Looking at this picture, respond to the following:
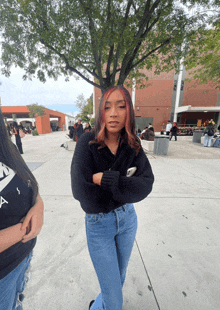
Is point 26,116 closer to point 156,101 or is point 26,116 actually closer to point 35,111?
point 35,111

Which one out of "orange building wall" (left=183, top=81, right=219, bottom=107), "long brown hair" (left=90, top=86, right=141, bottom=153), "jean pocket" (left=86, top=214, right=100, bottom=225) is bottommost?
"jean pocket" (left=86, top=214, right=100, bottom=225)

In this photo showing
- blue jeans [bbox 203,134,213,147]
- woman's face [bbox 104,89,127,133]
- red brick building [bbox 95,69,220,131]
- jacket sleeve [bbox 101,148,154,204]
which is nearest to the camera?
jacket sleeve [bbox 101,148,154,204]

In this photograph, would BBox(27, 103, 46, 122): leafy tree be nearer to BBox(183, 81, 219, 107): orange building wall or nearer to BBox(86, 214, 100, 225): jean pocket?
BBox(183, 81, 219, 107): orange building wall

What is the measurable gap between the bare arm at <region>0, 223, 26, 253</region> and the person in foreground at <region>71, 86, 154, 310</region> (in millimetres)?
387

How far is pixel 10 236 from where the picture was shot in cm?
67

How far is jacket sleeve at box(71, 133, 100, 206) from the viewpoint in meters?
0.99

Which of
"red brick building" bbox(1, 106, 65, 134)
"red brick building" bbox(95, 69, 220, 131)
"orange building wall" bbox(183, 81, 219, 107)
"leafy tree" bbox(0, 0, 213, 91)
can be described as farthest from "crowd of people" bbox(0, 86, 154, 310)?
"red brick building" bbox(1, 106, 65, 134)

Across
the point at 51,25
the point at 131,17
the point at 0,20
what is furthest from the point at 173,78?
the point at 0,20

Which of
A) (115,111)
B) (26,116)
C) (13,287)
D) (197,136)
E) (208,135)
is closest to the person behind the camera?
(13,287)

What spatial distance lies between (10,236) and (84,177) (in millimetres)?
507

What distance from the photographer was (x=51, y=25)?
5898mm

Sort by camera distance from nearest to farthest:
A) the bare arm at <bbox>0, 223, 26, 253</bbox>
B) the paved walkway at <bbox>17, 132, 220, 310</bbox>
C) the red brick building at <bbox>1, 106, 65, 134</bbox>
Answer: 1. the bare arm at <bbox>0, 223, 26, 253</bbox>
2. the paved walkway at <bbox>17, 132, 220, 310</bbox>
3. the red brick building at <bbox>1, 106, 65, 134</bbox>

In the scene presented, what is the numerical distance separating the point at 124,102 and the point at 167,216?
2349 millimetres

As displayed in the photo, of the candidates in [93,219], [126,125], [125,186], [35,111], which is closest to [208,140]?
[126,125]
